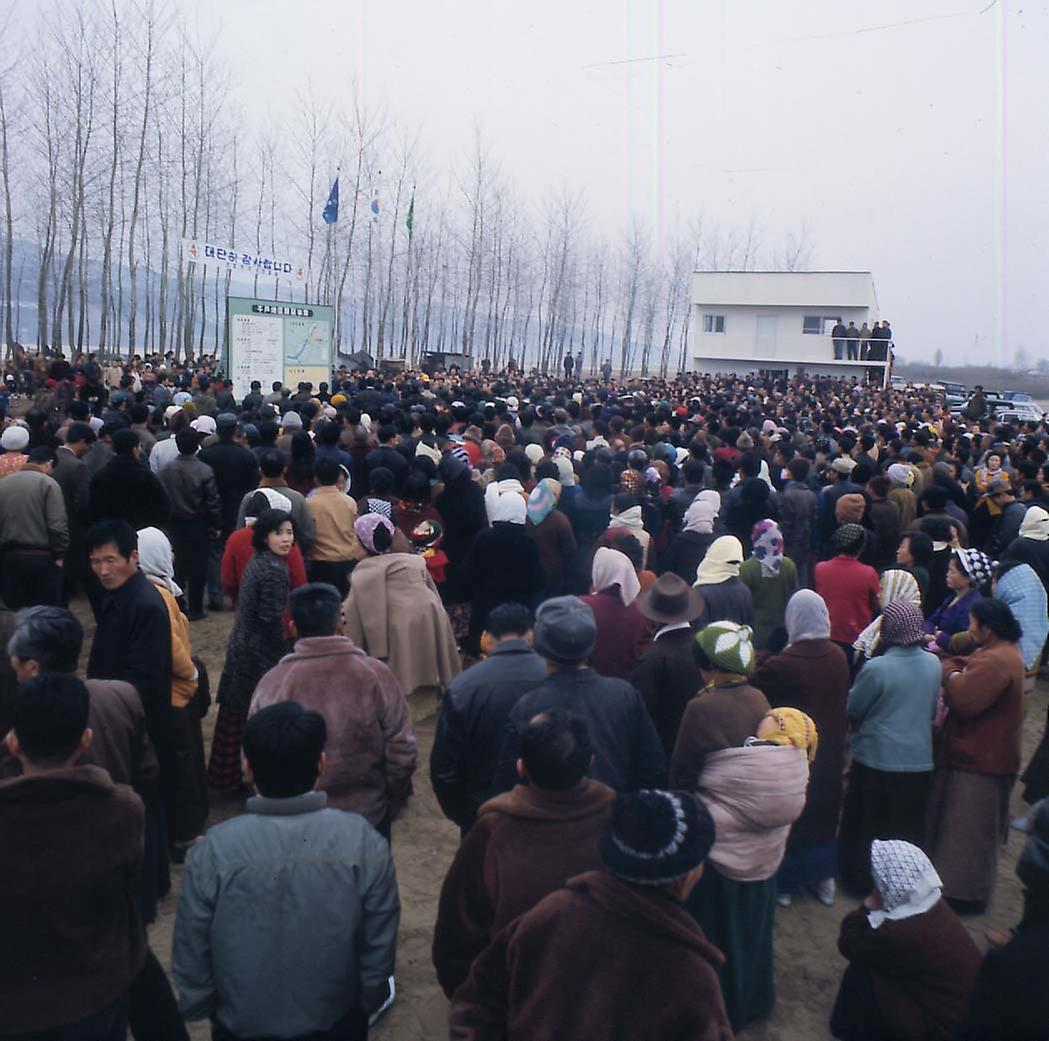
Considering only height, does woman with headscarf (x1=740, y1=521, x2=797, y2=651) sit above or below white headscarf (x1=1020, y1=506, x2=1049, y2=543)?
below

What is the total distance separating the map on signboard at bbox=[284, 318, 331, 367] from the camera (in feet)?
52.1

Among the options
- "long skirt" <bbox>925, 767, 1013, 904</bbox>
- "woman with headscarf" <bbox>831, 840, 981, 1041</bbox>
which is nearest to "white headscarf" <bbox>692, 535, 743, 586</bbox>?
"long skirt" <bbox>925, 767, 1013, 904</bbox>

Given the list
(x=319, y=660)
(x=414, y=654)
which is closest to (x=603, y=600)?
(x=414, y=654)

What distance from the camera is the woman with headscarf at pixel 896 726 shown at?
4.23 metres

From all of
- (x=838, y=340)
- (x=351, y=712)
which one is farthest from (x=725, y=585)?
(x=838, y=340)

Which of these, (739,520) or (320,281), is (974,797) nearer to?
(739,520)

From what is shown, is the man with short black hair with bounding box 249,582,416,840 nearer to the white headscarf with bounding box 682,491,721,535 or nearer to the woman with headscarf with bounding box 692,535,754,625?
the woman with headscarf with bounding box 692,535,754,625

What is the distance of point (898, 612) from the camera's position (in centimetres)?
→ 420

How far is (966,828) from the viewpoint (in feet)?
14.5

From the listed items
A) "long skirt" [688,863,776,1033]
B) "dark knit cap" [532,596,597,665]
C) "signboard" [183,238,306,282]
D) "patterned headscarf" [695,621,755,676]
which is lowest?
"long skirt" [688,863,776,1033]

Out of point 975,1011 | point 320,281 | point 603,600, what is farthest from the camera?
point 320,281

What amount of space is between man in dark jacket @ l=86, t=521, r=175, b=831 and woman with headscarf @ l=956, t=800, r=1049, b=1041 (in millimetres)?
3141

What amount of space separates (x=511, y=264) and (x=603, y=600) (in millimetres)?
47569

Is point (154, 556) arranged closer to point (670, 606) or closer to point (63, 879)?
point (63, 879)
